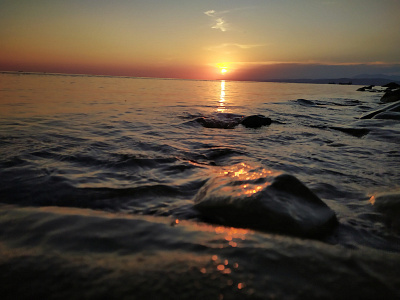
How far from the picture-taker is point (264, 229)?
1.97 metres

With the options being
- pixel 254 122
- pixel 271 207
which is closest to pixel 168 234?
pixel 271 207

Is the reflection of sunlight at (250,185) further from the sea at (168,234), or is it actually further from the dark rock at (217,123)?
the dark rock at (217,123)

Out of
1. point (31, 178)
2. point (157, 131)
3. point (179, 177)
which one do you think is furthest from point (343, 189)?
point (157, 131)

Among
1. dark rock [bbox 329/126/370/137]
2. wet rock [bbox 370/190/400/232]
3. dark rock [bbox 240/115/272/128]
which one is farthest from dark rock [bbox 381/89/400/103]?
wet rock [bbox 370/190/400/232]

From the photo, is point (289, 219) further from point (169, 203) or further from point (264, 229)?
point (169, 203)

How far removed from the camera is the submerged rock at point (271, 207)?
1.98m

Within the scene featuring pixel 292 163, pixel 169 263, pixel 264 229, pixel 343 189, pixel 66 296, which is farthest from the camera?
pixel 292 163

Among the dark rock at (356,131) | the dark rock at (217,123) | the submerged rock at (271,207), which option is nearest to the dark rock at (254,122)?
the dark rock at (217,123)

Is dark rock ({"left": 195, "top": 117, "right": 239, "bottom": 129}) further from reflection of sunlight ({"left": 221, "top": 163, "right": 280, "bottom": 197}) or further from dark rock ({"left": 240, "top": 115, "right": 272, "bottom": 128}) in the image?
reflection of sunlight ({"left": 221, "top": 163, "right": 280, "bottom": 197})

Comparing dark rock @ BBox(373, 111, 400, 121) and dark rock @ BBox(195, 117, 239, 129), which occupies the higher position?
dark rock @ BBox(373, 111, 400, 121)

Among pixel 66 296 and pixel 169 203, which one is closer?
pixel 66 296

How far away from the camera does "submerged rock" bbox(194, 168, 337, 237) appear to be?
1.98 meters

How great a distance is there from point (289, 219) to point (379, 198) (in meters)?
1.28

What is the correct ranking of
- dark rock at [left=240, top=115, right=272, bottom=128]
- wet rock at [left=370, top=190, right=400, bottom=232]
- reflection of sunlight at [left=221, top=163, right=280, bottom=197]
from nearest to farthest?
1. wet rock at [left=370, top=190, right=400, bottom=232]
2. reflection of sunlight at [left=221, top=163, right=280, bottom=197]
3. dark rock at [left=240, top=115, right=272, bottom=128]
